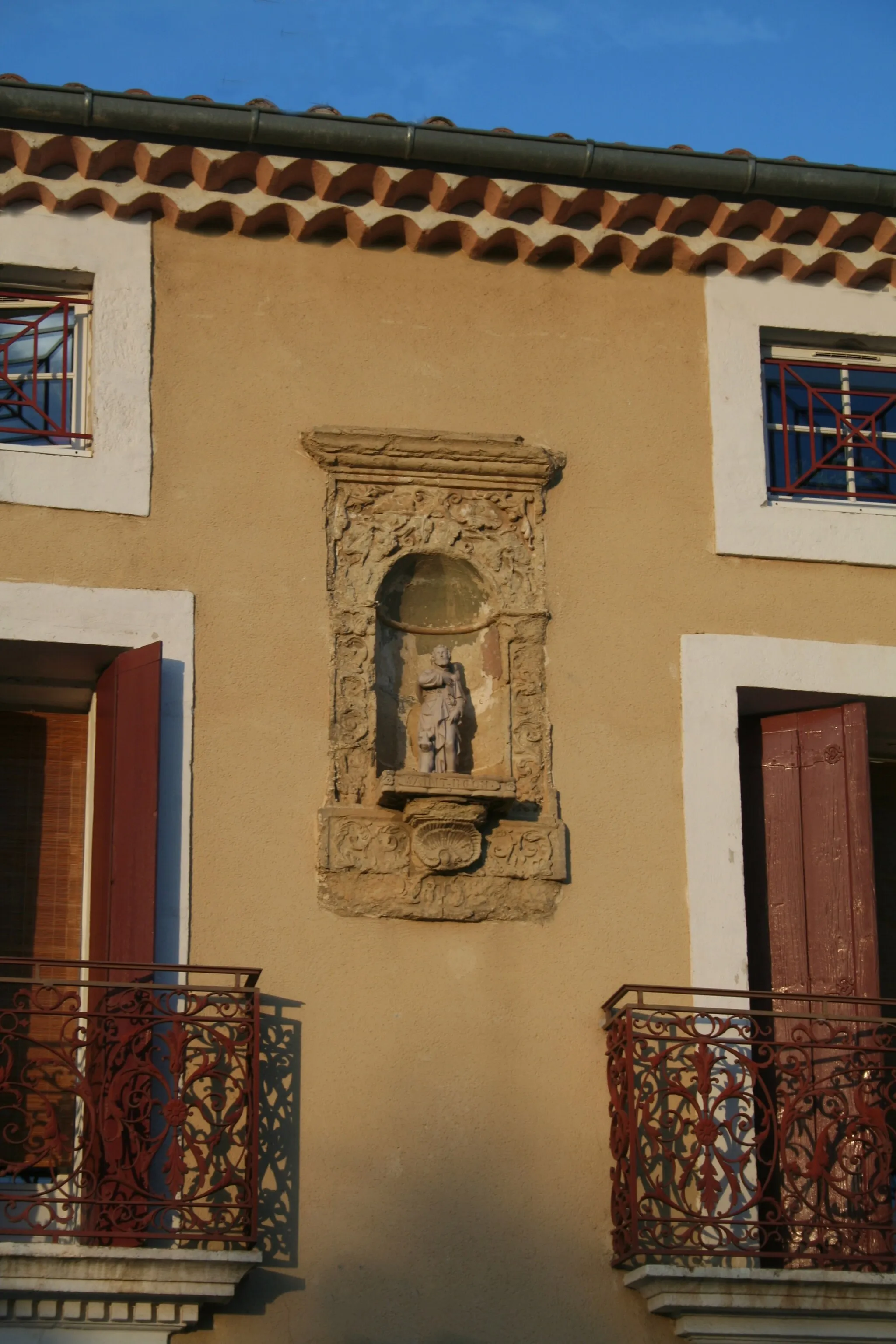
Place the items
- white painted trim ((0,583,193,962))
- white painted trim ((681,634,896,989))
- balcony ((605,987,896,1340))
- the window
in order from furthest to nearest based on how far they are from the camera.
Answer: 1. the window
2. white painted trim ((681,634,896,989))
3. white painted trim ((0,583,193,962))
4. balcony ((605,987,896,1340))

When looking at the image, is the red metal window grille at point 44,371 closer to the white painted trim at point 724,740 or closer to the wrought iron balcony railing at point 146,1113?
→ the wrought iron balcony railing at point 146,1113

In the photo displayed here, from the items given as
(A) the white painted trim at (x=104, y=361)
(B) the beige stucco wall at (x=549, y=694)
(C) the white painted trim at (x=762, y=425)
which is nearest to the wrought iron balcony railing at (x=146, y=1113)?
(B) the beige stucco wall at (x=549, y=694)

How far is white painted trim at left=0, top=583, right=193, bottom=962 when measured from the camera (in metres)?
9.20

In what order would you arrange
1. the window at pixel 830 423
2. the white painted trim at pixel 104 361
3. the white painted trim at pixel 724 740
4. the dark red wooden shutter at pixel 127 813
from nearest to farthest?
the dark red wooden shutter at pixel 127 813, the white painted trim at pixel 724 740, the white painted trim at pixel 104 361, the window at pixel 830 423

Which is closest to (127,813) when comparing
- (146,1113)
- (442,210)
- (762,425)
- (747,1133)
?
(146,1113)

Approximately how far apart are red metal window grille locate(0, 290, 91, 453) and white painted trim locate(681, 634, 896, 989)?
2.73 m

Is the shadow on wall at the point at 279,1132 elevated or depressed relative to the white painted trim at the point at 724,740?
depressed

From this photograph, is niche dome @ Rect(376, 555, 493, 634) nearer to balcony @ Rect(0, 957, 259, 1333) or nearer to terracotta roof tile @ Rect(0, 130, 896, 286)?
terracotta roof tile @ Rect(0, 130, 896, 286)

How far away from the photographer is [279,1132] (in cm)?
886

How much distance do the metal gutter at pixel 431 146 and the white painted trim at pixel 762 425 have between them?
1.48ft

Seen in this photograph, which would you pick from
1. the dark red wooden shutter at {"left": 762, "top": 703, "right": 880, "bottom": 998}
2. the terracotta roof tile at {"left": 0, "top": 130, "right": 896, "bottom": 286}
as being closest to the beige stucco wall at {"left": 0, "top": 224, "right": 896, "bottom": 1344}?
the terracotta roof tile at {"left": 0, "top": 130, "right": 896, "bottom": 286}

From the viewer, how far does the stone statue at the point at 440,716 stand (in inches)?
376

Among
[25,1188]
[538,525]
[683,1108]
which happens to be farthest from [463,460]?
[25,1188]

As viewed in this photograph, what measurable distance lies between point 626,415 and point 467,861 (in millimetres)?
2195
